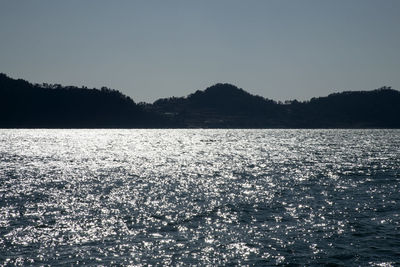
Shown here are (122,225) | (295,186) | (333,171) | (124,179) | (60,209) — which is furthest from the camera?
(333,171)

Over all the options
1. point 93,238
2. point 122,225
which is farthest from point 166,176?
point 93,238

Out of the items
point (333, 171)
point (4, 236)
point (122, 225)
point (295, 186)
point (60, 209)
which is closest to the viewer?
point (4, 236)

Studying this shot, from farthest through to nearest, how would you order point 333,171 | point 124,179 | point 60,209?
point 333,171, point 124,179, point 60,209

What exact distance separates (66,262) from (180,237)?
8.97 m

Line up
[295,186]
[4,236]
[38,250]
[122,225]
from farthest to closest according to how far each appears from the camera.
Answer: [295,186] < [122,225] < [4,236] < [38,250]

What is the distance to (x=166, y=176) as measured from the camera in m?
71.9

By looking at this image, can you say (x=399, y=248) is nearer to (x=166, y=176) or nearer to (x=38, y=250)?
(x=38, y=250)

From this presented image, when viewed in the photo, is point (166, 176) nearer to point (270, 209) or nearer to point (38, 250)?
point (270, 209)

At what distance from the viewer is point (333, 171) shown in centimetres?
7800

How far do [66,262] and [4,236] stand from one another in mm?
8302

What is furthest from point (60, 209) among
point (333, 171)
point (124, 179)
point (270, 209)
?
point (333, 171)

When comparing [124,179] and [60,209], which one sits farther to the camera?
[124,179]

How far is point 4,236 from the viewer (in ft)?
96.6

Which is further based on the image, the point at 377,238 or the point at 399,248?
the point at 377,238
